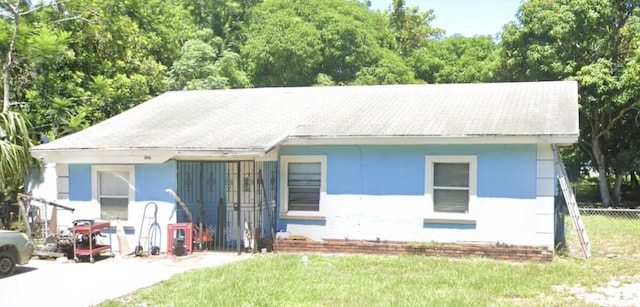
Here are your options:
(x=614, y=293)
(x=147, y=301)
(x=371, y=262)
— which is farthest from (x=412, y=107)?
(x=147, y=301)

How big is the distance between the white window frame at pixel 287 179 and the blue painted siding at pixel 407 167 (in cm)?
11

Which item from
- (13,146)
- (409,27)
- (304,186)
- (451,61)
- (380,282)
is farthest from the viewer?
(409,27)

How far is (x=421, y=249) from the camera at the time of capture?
13203mm

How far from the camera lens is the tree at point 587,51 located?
24.8 metres

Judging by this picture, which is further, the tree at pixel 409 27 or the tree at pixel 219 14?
the tree at pixel 409 27

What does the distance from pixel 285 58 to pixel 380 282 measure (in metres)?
24.5

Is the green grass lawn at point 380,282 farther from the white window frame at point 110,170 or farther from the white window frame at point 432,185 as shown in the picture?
the white window frame at point 110,170

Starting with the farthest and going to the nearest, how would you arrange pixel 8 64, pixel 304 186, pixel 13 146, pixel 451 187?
pixel 8 64
pixel 13 146
pixel 304 186
pixel 451 187

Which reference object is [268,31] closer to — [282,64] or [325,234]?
[282,64]

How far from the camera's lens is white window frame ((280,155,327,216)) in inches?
572

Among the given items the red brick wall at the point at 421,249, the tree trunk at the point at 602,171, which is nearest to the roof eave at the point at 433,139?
the red brick wall at the point at 421,249

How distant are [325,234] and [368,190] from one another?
1464mm

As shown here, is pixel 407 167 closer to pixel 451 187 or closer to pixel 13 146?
pixel 451 187

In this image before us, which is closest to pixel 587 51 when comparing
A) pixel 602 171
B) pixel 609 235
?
pixel 602 171
